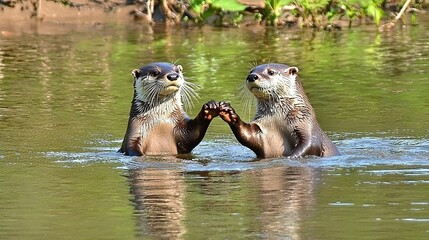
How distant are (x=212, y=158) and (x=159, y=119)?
472 mm

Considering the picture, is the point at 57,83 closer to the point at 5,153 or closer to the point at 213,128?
the point at 213,128

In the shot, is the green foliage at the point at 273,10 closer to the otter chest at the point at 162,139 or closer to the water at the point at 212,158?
the water at the point at 212,158

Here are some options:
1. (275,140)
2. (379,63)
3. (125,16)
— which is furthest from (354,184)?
(125,16)

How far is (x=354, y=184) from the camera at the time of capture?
6898 millimetres

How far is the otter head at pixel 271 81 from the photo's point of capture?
805 centimetres

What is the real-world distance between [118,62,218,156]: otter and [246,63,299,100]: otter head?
0.41 m

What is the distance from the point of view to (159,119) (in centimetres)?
845

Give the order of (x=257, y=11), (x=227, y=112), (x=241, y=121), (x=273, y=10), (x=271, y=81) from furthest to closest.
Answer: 1. (x=257, y=11)
2. (x=273, y=10)
3. (x=271, y=81)
4. (x=241, y=121)
5. (x=227, y=112)

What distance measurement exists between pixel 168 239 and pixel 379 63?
873 cm

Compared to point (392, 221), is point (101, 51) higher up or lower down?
lower down

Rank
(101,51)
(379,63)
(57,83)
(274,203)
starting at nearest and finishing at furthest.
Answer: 1. (274,203)
2. (57,83)
3. (379,63)
4. (101,51)

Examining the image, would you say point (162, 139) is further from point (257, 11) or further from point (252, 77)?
point (257, 11)

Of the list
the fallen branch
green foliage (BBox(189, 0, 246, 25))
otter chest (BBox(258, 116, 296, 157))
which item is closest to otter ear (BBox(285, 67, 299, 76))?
otter chest (BBox(258, 116, 296, 157))

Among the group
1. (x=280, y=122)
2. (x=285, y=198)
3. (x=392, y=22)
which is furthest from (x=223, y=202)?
(x=392, y=22)
